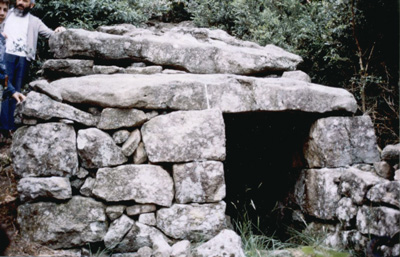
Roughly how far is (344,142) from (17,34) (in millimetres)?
4286

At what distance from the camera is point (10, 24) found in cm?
402

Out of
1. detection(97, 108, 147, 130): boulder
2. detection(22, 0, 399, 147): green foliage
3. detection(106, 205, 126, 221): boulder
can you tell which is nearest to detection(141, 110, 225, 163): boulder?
detection(97, 108, 147, 130): boulder

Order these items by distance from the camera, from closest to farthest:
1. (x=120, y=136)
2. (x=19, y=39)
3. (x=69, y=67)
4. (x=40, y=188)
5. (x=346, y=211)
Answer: (x=40, y=188)
(x=120, y=136)
(x=346, y=211)
(x=69, y=67)
(x=19, y=39)

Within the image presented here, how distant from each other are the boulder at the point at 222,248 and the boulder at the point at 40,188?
4.67 ft

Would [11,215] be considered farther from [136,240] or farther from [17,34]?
[17,34]

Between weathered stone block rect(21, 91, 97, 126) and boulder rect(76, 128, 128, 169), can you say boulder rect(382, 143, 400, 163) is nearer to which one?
boulder rect(76, 128, 128, 169)

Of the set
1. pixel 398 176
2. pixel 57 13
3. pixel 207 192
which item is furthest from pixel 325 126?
pixel 57 13

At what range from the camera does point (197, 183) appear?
3242 millimetres

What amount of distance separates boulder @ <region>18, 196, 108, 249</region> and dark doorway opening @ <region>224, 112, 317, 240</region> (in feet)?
6.42

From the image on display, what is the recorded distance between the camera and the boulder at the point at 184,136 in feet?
10.7

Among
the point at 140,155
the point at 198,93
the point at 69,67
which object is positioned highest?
the point at 69,67

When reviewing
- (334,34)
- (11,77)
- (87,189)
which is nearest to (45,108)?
(87,189)

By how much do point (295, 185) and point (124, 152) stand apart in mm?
2443

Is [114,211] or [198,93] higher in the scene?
[198,93]
